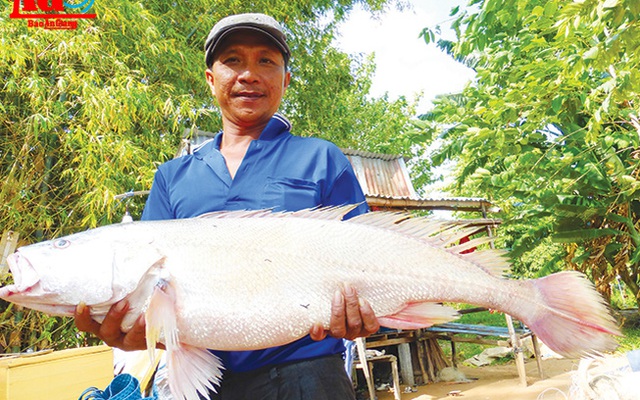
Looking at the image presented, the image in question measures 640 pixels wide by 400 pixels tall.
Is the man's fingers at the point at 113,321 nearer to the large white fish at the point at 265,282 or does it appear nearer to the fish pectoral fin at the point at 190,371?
the large white fish at the point at 265,282

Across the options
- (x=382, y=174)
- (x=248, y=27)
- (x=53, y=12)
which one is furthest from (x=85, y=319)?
(x=382, y=174)

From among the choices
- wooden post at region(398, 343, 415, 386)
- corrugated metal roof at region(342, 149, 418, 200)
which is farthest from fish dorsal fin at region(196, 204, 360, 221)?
wooden post at region(398, 343, 415, 386)

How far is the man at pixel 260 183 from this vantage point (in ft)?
5.93

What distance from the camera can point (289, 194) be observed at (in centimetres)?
203

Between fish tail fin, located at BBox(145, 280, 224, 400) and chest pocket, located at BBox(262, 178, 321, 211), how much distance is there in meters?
0.52

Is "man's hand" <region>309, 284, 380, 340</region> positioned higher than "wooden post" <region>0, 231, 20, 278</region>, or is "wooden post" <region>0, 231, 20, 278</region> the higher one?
"wooden post" <region>0, 231, 20, 278</region>

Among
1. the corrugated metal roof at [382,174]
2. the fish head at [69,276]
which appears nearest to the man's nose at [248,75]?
the fish head at [69,276]

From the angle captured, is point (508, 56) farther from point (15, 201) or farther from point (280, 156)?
point (15, 201)

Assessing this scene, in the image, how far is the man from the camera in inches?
71.2

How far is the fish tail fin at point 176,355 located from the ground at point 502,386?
8.43 m

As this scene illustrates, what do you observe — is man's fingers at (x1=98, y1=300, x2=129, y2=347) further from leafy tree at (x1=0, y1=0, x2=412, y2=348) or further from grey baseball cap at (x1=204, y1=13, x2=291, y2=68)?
leafy tree at (x1=0, y1=0, x2=412, y2=348)

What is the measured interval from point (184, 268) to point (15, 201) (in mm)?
6643

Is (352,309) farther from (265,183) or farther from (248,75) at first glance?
(248,75)

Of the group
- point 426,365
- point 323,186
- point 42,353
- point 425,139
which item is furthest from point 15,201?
point 426,365
